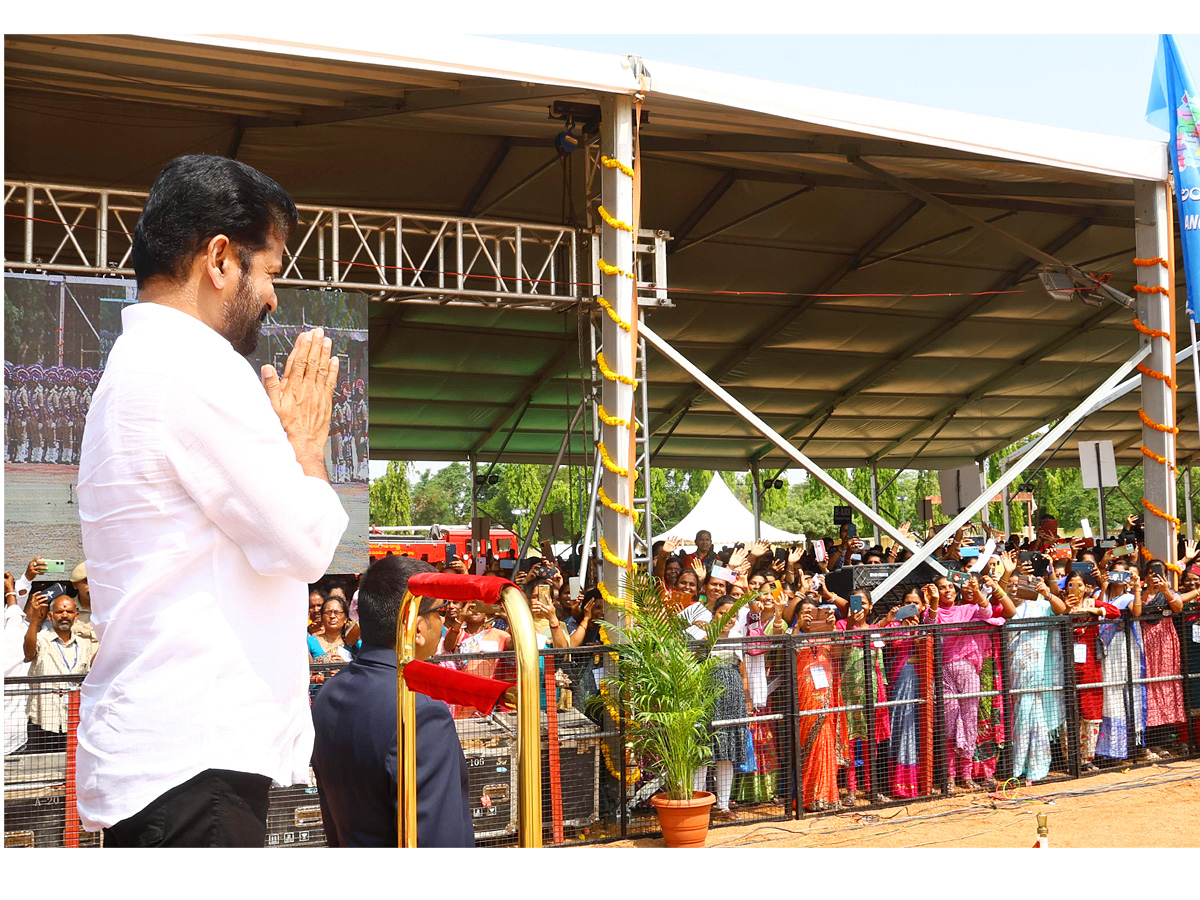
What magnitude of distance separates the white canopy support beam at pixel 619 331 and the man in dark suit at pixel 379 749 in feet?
17.0

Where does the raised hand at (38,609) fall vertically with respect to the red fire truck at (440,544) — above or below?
below

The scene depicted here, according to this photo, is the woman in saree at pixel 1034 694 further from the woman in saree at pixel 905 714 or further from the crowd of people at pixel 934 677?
the woman in saree at pixel 905 714

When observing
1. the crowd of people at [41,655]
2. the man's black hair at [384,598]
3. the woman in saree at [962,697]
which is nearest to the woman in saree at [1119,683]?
the woman in saree at [962,697]

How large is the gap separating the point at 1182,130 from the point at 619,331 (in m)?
5.51

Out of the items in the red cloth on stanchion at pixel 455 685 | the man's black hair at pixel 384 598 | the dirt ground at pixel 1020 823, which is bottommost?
the dirt ground at pixel 1020 823

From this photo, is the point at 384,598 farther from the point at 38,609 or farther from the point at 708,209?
the point at 708,209

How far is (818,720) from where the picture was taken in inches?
303

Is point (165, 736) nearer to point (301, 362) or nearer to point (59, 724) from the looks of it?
point (301, 362)

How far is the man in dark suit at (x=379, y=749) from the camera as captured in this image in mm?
2338

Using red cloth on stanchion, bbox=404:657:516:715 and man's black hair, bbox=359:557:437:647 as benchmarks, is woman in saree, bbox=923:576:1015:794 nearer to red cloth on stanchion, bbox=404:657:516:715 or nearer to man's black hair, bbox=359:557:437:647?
man's black hair, bbox=359:557:437:647

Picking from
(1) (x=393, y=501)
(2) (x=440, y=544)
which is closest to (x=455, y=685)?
(2) (x=440, y=544)

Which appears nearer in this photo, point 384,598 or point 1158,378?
point 384,598

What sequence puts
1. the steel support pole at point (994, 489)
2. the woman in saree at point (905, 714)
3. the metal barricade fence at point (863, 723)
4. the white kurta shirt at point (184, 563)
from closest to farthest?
the white kurta shirt at point (184, 563) < the metal barricade fence at point (863, 723) < the woman in saree at point (905, 714) < the steel support pole at point (994, 489)

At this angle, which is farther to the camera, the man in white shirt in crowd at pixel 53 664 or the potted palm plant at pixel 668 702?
the potted palm plant at pixel 668 702
